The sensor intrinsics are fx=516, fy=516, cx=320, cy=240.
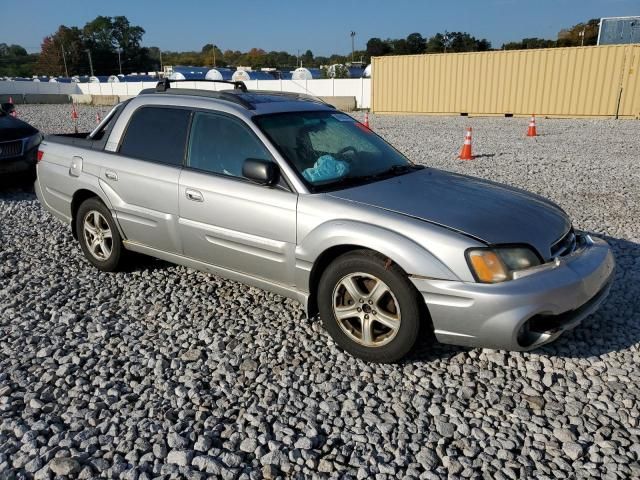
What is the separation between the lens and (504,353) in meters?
3.57

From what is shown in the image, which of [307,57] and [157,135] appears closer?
[157,135]

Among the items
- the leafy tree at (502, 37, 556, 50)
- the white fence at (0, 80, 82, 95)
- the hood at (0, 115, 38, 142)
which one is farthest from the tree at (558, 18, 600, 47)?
the hood at (0, 115, 38, 142)

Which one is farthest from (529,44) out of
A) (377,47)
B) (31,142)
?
(31,142)

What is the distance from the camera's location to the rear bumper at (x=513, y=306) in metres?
2.93

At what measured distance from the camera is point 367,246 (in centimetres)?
322

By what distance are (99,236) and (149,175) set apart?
41.3 inches

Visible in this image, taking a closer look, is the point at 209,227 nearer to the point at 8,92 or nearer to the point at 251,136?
the point at 251,136

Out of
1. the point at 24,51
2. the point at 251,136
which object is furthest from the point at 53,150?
the point at 24,51

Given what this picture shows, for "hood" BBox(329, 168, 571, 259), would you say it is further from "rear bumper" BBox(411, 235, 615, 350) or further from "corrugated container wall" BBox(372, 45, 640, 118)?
"corrugated container wall" BBox(372, 45, 640, 118)

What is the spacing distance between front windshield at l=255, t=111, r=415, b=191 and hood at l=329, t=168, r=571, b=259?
0.19 meters

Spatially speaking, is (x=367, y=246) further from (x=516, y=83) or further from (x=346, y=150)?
(x=516, y=83)

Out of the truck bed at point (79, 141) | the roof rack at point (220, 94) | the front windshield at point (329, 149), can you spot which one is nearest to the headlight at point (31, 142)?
the truck bed at point (79, 141)

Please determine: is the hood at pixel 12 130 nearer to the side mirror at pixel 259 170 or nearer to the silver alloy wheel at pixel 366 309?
the side mirror at pixel 259 170

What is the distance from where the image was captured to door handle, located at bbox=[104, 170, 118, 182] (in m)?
4.58
